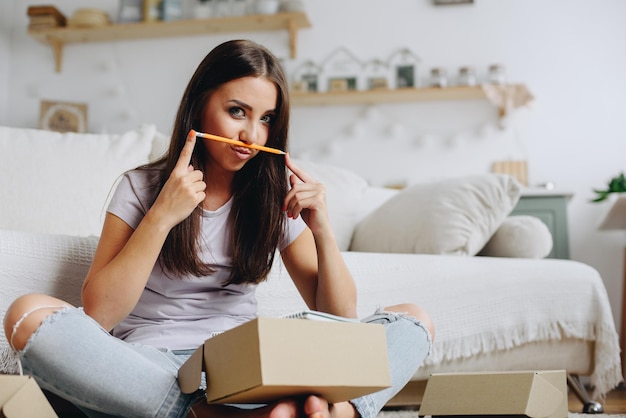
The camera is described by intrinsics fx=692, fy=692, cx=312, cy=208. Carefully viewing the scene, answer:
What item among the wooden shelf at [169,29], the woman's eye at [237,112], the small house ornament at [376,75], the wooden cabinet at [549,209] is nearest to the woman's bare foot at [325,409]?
the woman's eye at [237,112]

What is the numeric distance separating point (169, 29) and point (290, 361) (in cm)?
291

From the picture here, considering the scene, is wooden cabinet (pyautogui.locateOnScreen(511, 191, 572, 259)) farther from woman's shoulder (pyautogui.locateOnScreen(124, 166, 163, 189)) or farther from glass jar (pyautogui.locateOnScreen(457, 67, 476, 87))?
woman's shoulder (pyautogui.locateOnScreen(124, 166, 163, 189))

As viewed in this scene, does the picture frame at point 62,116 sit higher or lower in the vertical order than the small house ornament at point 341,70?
lower

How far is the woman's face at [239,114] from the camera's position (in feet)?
3.81

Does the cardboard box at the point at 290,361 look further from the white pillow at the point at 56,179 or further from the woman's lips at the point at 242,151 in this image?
the white pillow at the point at 56,179

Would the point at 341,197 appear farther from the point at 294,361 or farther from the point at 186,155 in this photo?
the point at 294,361

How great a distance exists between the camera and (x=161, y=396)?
2.95 feet

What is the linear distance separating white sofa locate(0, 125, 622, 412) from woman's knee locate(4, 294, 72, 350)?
0.38m

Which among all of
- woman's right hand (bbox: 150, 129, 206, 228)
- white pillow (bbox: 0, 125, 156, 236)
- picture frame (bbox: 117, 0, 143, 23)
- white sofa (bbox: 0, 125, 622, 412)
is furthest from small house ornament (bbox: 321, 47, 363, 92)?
woman's right hand (bbox: 150, 129, 206, 228)

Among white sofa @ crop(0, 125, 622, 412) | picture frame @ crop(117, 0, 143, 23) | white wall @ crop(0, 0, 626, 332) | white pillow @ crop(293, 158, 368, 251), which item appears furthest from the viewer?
picture frame @ crop(117, 0, 143, 23)

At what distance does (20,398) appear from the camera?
82 cm

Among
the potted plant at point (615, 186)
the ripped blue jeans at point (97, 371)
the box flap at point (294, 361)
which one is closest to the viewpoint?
the box flap at point (294, 361)

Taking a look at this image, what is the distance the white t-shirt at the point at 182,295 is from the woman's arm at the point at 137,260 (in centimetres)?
10

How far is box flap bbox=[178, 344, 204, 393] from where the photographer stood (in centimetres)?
87
